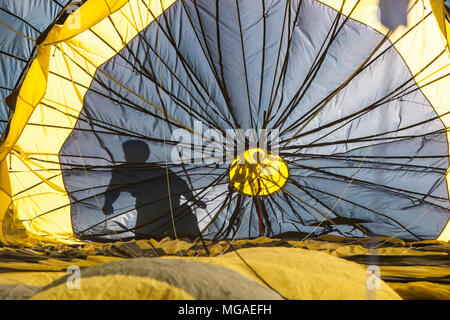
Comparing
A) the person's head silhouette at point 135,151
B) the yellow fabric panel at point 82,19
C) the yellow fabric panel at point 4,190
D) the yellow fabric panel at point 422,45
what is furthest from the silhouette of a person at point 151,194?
the yellow fabric panel at point 422,45

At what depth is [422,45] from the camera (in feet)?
7.52

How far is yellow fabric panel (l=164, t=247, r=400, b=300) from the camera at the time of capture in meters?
0.95

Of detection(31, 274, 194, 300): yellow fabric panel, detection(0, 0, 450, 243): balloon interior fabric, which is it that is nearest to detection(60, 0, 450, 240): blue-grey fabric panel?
detection(0, 0, 450, 243): balloon interior fabric

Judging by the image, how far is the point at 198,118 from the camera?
2.70 metres

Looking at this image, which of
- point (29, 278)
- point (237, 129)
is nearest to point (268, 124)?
point (237, 129)

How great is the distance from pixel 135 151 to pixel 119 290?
195 centimetres

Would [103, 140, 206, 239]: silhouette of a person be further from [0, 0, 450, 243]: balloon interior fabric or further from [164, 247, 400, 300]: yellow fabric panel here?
[164, 247, 400, 300]: yellow fabric panel

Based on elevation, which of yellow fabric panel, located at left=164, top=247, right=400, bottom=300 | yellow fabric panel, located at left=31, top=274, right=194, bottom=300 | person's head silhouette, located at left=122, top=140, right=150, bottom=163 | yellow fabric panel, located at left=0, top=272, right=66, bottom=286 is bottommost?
yellow fabric panel, located at left=0, top=272, right=66, bottom=286

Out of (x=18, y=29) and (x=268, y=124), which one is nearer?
(x=18, y=29)

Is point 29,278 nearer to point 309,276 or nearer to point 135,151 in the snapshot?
point 309,276

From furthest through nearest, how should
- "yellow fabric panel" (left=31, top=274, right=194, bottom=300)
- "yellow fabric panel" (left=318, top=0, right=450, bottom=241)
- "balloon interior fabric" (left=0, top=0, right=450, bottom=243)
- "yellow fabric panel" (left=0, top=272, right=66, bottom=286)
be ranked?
"balloon interior fabric" (left=0, top=0, right=450, bottom=243)
"yellow fabric panel" (left=318, top=0, right=450, bottom=241)
"yellow fabric panel" (left=0, top=272, right=66, bottom=286)
"yellow fabric panel" (left=31, top=274, right=194, bottom=300)

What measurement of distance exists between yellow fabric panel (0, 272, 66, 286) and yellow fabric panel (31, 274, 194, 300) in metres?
0.45
